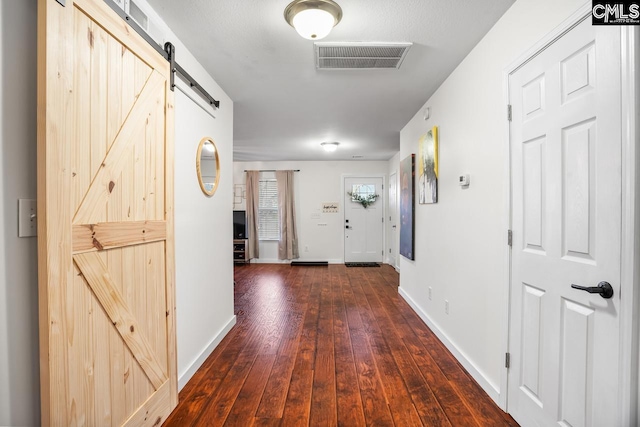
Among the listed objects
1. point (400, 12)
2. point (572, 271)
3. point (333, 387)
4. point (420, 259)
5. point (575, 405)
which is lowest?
point (333, 387)

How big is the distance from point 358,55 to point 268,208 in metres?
5.31

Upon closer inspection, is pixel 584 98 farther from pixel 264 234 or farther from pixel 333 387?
pixel 264 234

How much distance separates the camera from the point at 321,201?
23.6 feet

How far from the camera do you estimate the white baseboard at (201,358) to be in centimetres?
206

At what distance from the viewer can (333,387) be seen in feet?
6.76

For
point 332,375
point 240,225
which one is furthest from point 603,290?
point 240,225

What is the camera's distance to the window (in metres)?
7.22

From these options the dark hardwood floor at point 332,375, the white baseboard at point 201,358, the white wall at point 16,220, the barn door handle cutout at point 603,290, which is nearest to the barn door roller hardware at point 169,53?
the white wall at point 16,220

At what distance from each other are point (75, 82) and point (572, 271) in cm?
217

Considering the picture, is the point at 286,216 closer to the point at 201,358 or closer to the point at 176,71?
the point at 201,358

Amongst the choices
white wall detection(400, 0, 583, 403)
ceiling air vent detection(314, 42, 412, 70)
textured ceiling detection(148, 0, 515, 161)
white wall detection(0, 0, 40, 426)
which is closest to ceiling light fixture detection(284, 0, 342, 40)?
textured ceiling detection(148, 0, 515, 161)

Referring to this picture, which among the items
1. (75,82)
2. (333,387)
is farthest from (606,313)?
(75,82)

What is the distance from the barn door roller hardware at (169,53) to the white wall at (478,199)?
79.1 inches

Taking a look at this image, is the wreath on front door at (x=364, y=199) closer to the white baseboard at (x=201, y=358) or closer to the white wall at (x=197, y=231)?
the white wall at (x=197, y=231)
